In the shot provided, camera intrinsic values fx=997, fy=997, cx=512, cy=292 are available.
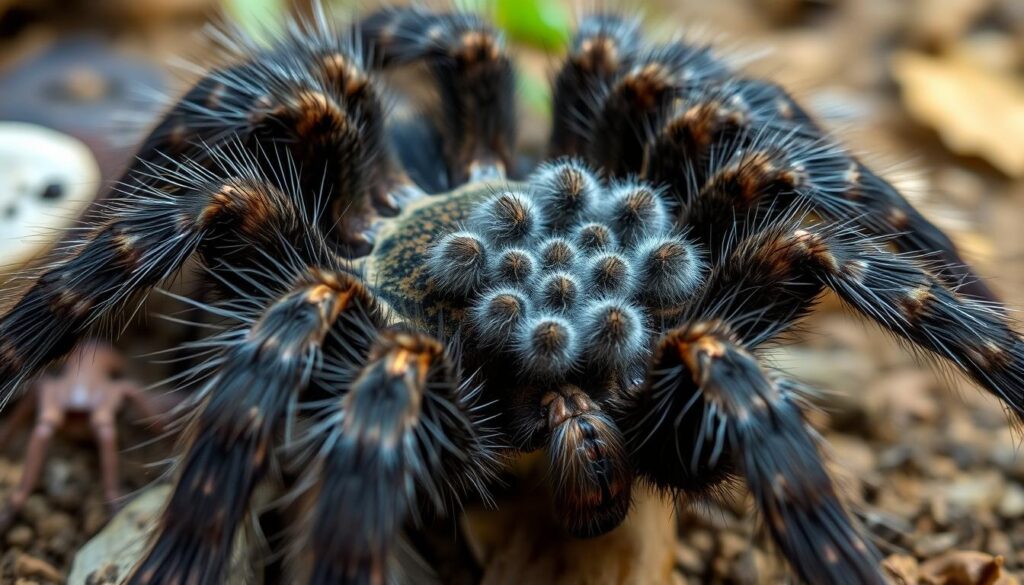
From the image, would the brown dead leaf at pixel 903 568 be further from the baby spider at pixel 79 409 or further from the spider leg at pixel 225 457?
the baby spider at pixel 79 409

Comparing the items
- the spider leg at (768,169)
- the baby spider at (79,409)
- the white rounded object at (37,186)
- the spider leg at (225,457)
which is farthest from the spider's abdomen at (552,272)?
the white rounded object at (37,186)

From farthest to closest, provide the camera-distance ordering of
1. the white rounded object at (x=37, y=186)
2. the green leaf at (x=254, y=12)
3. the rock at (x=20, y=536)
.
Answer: the green leaf at (x=254, y=12) → the white rounded object at (x=37, y=186) → the rock at (x=20, y=536)

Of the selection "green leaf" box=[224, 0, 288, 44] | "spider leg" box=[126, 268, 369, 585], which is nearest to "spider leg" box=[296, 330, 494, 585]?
"spider leg" box=[126, 268, 369, 585]

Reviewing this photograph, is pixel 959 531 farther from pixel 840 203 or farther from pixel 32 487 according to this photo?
pixel 32 487

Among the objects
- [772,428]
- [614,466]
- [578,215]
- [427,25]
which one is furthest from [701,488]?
[427,25]

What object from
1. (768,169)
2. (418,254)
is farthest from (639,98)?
(418,254)

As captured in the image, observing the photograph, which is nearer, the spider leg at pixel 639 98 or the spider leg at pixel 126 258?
the spider leg at pixel 126 258
